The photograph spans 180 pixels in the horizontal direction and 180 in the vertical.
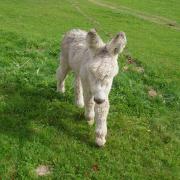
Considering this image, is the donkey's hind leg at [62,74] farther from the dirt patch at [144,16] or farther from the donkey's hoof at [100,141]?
the dirt patch at [144,16]

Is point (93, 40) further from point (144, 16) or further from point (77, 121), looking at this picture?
point (144, 16)

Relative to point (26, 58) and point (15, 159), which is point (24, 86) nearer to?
point (26, 58)

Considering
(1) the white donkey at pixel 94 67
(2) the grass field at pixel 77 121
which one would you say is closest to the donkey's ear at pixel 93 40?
(1) the white donkey at pixel 94 67

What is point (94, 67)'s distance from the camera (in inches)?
277

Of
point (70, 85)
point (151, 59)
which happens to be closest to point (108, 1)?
point (151, 59)

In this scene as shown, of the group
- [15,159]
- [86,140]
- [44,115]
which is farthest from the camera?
[44,115]

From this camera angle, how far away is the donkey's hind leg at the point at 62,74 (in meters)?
9.40

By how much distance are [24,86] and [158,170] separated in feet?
13.6

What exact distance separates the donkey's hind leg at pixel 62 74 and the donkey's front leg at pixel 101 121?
204cm

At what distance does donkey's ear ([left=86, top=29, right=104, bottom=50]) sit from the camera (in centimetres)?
714

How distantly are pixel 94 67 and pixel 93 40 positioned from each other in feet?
1.69

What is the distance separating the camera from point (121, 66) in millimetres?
12523

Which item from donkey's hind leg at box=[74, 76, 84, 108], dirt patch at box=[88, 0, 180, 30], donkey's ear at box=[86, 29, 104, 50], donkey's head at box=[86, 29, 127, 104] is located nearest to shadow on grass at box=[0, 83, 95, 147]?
donkey's hind leg at box=[74, 76, 84, 108]

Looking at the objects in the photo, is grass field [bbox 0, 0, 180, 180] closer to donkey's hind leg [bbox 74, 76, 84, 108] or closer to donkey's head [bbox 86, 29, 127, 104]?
donkey's hind leg [bbox 74, 76, 84, 108]
